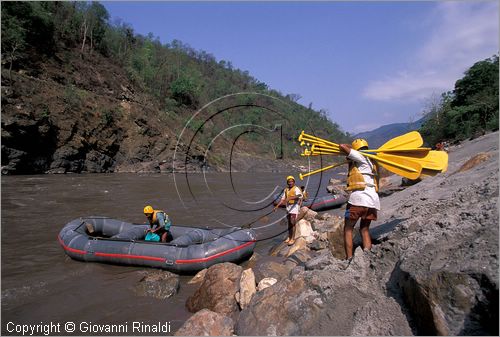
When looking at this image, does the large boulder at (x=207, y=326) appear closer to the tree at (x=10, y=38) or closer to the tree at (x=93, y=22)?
the tree at (x=10, y=38)

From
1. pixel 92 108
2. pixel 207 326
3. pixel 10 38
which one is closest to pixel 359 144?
pixel 207 326

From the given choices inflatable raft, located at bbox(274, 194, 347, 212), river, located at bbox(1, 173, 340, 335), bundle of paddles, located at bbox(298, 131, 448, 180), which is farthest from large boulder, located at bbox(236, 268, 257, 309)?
inflatable raft, located at bbox(274, 194, 347, 212)

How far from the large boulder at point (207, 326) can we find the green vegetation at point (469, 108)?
2089 cm

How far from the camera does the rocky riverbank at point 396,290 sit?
2.67 m

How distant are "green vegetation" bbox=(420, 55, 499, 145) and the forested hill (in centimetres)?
1103

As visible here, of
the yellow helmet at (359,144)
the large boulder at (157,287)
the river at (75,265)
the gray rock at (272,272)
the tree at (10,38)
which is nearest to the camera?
the yellow helmet at (359,144)

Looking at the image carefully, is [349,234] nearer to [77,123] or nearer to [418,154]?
[418,154]

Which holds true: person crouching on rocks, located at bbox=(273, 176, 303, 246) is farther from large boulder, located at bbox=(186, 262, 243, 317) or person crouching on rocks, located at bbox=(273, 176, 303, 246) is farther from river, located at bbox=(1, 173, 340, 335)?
large boulder, located at bbox=(186, 262, 243, 317)

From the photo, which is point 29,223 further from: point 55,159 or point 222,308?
point 55,159

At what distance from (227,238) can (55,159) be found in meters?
23.1

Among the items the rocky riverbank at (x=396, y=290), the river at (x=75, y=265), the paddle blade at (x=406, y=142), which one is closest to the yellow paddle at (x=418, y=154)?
the paddle blade at (x=406, y=142)

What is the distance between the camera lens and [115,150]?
101ft

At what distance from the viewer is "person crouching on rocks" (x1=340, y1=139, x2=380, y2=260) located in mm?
4422

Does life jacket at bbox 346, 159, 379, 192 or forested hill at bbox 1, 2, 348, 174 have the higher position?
forested hill at bbox 1, 2, 348, 174
